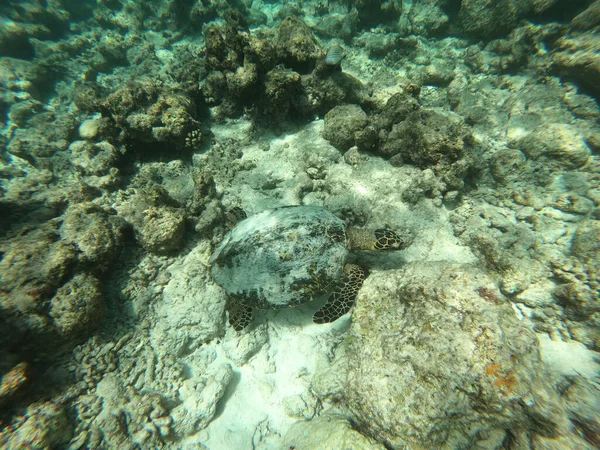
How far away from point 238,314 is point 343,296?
1.68 m

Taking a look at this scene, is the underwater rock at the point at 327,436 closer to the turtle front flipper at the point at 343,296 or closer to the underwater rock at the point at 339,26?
the turtle front flipper at the point at 343,296

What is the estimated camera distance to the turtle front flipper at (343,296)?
3.64 m

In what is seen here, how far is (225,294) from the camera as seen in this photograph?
4043mm

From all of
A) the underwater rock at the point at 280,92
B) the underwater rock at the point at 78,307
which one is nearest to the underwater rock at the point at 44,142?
the underwater rock at the point at 78,307

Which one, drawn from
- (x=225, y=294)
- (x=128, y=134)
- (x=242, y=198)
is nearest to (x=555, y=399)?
(x=225, y=294)

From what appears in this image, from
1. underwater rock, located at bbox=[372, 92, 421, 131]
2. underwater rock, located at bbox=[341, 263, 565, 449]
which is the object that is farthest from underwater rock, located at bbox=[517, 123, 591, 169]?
underwater rock, located at bbox=[341, 263, 565, 449]

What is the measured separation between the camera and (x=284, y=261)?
3.61 m

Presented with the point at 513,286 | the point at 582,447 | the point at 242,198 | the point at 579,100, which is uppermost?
the point at 579,100

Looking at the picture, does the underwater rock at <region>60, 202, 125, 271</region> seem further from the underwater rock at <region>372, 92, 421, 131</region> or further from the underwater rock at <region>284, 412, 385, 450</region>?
the underwater rock at <region>372, 92, 421, 131</region>

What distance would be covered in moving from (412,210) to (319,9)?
12.5 meters

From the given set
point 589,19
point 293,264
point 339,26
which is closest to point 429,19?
point 339,26

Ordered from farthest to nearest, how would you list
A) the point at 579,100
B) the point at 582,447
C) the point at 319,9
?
the point at 319,9 → the point at 579,100 → the point at 582,447

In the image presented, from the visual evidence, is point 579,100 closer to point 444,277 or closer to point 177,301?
point 444,277

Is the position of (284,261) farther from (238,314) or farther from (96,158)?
(96,158)
